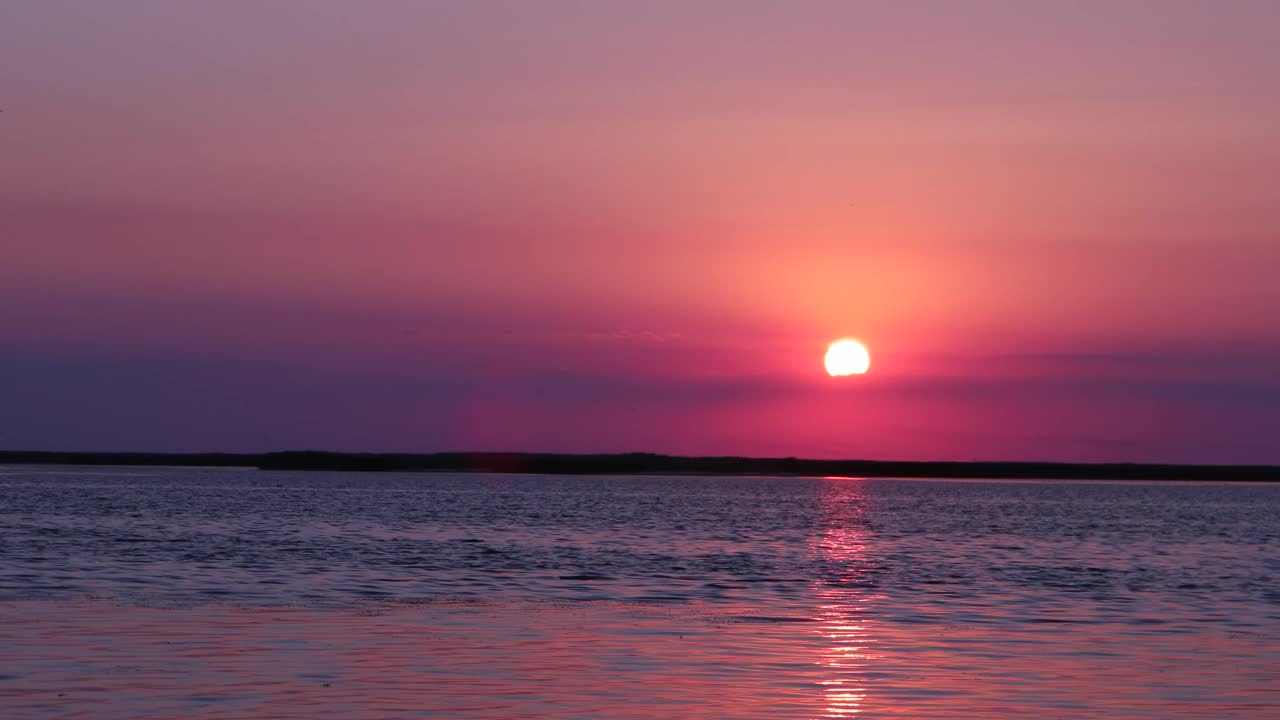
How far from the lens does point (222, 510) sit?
86.1m

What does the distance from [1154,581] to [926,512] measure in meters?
68.9

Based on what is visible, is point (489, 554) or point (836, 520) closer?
point (489, 554)

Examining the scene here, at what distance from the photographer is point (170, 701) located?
66.5 feet

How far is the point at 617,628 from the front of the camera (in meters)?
29.6

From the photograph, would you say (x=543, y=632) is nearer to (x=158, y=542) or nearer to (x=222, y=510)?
(x=158, y=542)

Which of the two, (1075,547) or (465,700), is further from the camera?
(1075,547)

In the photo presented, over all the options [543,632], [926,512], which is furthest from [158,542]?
[926,512]

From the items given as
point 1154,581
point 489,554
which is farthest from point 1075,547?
point 489,554

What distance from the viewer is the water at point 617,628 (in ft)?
69.9

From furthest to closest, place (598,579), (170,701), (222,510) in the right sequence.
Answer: (222,510), (598,579), (170,701)

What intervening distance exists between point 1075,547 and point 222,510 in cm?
4511

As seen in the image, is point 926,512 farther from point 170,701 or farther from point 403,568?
point 170,701

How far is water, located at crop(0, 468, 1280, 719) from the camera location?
21.3 metres

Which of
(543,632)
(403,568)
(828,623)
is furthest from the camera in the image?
(403,568)
